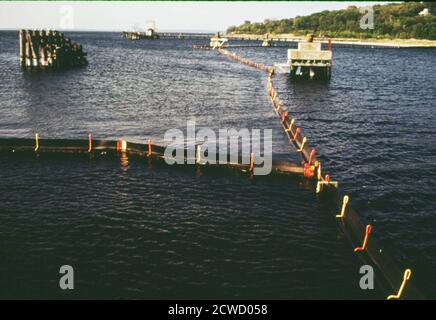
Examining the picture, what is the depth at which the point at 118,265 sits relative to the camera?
22047mm

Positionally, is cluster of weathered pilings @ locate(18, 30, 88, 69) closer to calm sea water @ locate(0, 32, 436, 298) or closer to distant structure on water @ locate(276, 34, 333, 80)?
calm sea water @ locate(0, 32, 436, 298)

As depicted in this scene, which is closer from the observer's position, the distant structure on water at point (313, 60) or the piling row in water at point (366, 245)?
the piling row in water at point (366, 245)

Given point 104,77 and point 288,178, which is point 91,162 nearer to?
point 288,178

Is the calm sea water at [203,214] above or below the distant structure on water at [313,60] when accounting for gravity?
below

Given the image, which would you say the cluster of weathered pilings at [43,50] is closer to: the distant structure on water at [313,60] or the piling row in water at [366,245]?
the distant structure on water at [313,60]

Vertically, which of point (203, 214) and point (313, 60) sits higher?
point (313, 60)

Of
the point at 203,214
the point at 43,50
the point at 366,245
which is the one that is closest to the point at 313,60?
the point at 43,50

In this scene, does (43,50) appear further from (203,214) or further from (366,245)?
(366,245)

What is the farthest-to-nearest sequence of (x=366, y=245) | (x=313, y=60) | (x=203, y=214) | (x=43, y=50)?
1. (x=43, y=50)
2. (x=313, y=60)
3. (x=203, y=214)
4. (x=366, y=245)

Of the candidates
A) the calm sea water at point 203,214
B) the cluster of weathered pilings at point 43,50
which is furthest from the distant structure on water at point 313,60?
the cluster of weathered pilings at point 43,50

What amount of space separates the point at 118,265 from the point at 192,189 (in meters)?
10.7

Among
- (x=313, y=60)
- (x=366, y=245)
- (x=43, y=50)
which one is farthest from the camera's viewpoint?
(x=43, y=50)

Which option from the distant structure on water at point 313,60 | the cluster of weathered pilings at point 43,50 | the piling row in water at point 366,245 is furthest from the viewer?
the cluster of weathered pilings at point 43,50

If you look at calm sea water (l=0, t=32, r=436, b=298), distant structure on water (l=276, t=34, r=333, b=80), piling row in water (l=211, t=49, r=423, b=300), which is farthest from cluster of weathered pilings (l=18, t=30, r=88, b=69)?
piling row in water (l=211, t=49, r=423, b=300)
